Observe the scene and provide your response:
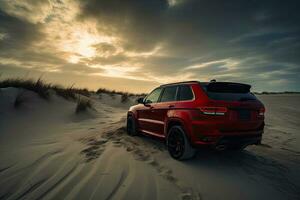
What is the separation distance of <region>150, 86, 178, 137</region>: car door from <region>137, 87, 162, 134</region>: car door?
12 cm

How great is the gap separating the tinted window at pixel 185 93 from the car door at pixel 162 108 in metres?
0.22

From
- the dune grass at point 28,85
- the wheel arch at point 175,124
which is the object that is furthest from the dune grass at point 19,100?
the wheel arch at point 175,124

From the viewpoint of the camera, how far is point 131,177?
373cm

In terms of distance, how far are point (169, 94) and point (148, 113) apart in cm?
103

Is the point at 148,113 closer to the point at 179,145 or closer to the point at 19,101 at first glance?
the point at 179,145

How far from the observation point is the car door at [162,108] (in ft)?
17.0

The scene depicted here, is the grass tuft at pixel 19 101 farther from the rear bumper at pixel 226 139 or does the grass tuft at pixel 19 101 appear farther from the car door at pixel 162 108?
the rear bumper at pixel 226 139

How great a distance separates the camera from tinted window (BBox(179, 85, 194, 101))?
14.9 feet

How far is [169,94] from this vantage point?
18.0 feet

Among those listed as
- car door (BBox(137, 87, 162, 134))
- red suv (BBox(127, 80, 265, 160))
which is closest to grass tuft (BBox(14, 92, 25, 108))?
car door (BBox(137, 87, 162, 134))

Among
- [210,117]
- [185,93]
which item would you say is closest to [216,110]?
[210,117]

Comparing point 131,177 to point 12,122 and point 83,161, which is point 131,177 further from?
point 12,122

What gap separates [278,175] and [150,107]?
342 cm

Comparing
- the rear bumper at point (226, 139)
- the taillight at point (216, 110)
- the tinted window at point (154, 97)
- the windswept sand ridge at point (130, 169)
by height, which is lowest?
the windswept sand ridge at point (130, 169)
